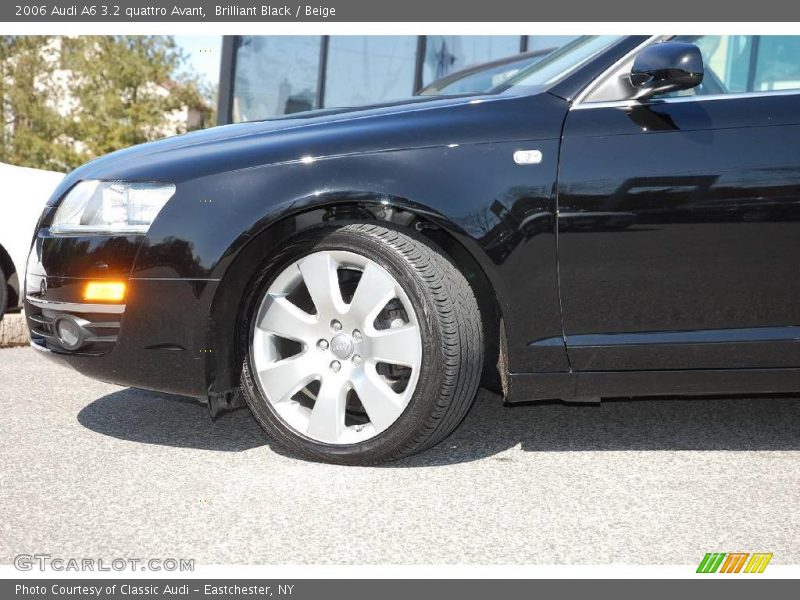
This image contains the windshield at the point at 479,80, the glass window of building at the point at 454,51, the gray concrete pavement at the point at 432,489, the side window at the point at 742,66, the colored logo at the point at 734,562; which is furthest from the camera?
the glass window of building at the point at 454,51

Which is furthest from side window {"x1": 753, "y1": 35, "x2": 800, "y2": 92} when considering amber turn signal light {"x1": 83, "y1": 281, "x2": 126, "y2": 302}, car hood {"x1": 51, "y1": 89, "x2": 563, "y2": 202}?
amber turn signal light {"x1": 83, "y1": 281, "x2": 126, "y2": 302}

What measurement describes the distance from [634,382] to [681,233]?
503mm

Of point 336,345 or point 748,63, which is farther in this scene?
point 748,63

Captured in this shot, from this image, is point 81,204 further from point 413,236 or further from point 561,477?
point 561,477

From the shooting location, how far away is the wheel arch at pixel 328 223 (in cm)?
285

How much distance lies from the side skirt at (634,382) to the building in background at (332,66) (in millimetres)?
10334

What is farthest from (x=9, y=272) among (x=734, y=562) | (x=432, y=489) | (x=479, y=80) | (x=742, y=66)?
(x=734, y=562)

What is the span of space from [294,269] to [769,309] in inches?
61.4

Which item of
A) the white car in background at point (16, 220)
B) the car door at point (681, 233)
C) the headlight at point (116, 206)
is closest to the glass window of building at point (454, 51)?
the white car in background at point (16, 220)

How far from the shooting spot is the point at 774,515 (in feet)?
8.09

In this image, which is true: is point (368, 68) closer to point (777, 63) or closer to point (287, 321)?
point (777, 63)

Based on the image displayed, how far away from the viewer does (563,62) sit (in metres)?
3.25

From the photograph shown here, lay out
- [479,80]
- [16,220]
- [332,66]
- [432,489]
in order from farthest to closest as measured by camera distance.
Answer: [332,66] → [16,220] → [479,80] → [432,489]

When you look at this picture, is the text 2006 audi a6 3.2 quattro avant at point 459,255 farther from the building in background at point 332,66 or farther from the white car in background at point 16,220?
the building in background at point 332,66
